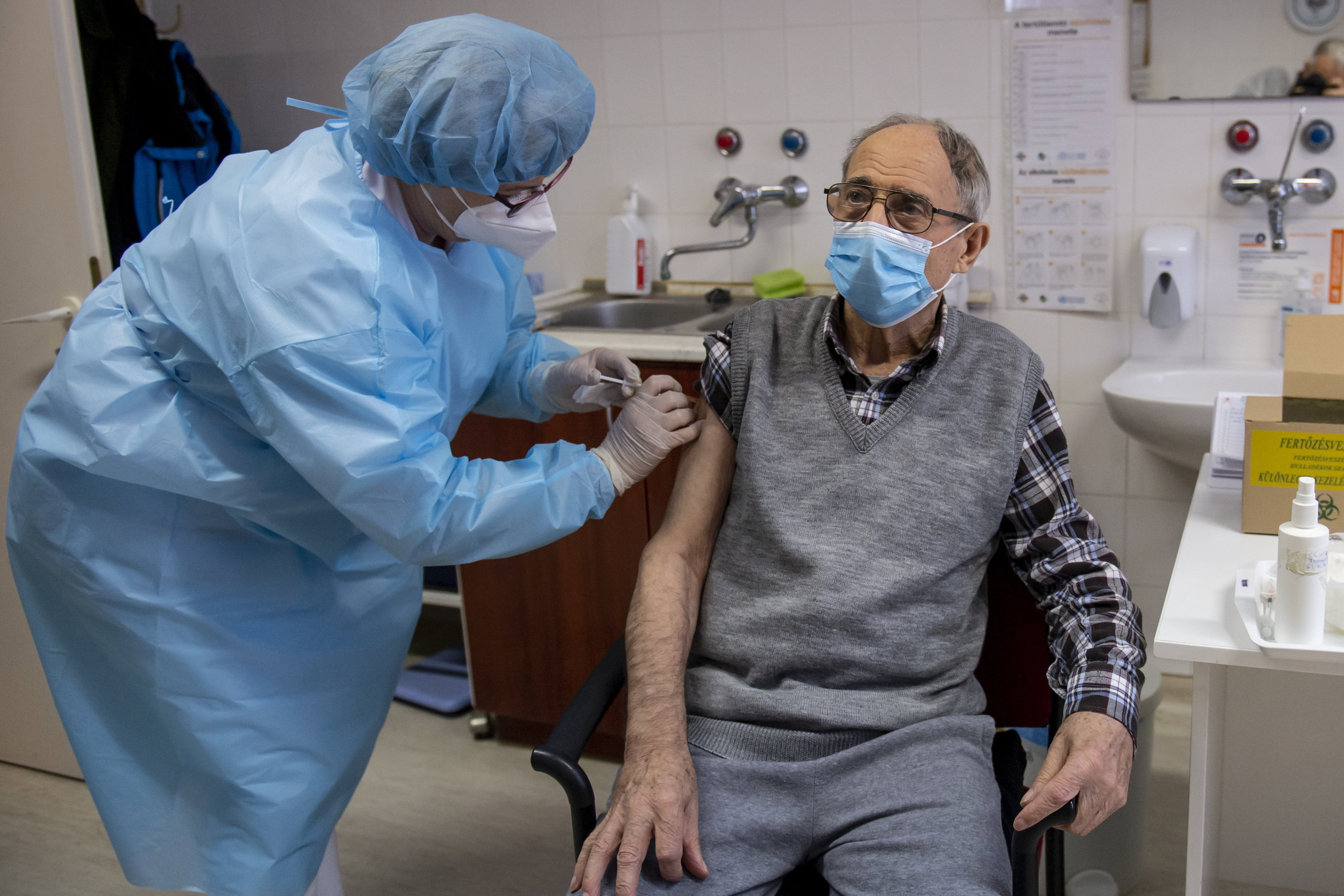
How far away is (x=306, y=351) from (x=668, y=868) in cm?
71

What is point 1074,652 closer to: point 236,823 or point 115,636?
point 236,823

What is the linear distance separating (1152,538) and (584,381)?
1.63 meters

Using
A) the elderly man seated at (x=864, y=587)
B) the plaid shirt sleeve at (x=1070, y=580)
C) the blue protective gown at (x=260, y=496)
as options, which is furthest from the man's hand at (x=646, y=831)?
the plaid shirt sleeve at (x=1070, y=580)

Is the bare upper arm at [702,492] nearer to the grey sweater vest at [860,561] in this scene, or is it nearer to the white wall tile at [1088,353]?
the grey sweater vest at [860,561]

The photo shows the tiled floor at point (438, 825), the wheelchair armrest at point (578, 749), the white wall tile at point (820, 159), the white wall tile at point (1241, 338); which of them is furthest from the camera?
the white wall tile at point (820, 159)

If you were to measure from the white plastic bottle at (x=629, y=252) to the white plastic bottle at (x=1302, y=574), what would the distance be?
1838 mm

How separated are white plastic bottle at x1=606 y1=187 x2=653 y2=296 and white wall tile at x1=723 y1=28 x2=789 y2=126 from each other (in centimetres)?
34

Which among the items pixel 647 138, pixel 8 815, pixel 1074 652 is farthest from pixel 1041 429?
pixel 8 815

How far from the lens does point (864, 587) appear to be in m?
1.45

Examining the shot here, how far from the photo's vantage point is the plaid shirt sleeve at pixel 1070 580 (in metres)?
1.33

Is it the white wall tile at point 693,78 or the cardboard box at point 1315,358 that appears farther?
the white wall tile at point 693,78

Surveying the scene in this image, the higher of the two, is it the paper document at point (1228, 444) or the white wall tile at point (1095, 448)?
the paper document at point (1228, 444)

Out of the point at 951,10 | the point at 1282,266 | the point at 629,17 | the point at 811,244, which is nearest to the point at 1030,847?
the point at 1282,266

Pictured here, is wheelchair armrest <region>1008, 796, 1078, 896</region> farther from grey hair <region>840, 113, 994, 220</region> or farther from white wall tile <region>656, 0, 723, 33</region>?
white wall tile <region>656, 0, 723, 33</region>
